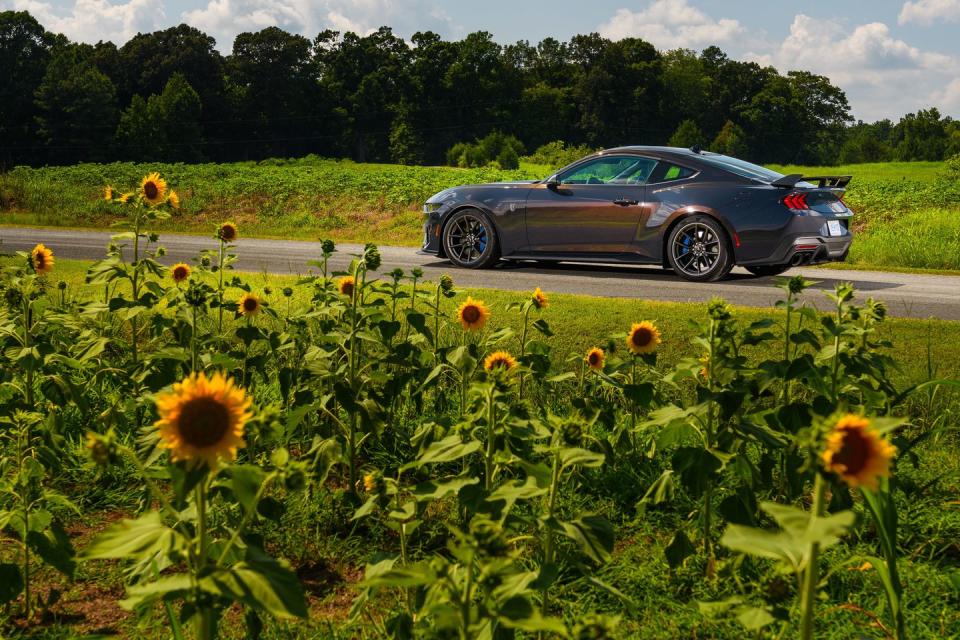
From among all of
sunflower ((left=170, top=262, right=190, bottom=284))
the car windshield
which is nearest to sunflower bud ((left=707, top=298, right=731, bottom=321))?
sunflower ((left=170, top=262, right=190, bottom=284))

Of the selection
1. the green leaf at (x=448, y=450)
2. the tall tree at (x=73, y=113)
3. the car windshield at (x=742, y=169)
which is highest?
the tall tree at (x=73, y=113)

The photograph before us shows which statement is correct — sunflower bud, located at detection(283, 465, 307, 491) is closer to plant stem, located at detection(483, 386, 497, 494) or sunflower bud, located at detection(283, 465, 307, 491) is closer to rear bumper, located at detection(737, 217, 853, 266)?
plant stem, located at detection(483, 386, 497, 494)

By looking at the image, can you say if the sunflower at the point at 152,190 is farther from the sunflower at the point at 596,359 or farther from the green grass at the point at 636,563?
the sunflower at the point at 596,359

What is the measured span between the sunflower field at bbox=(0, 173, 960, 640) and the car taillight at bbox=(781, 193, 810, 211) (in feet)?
17.7

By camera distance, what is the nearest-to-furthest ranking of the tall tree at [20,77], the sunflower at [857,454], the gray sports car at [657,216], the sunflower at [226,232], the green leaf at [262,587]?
the sunflower at [857,454] → the green leaf at [262,587] → the sunflower at [226,232] → the gray sports car at [657,216] → the tall tree at [20,77]

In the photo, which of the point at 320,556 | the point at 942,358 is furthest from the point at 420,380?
the point at 942,358

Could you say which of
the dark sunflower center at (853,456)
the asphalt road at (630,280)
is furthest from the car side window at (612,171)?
the dark sunflower center at (853,456)

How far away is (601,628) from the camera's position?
1556 mm

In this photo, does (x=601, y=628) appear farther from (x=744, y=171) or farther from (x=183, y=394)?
(x=744, y=171)

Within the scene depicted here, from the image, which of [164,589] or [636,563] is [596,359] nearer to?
[636,563]

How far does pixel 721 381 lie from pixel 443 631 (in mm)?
1830

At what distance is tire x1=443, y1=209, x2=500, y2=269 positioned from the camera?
37.1 ft

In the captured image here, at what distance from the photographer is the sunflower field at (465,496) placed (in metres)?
1.67

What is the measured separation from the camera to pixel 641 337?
12.6 feet
